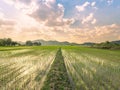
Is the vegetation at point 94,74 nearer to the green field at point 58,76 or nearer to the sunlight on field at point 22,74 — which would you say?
the green field at point 58,76

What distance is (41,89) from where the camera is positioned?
7.19m

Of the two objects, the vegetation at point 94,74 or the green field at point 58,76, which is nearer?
the green field at point 58,76

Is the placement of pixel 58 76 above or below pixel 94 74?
above

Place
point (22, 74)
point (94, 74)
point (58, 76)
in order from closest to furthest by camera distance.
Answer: point (58, 76) < point (22, 74) < point (94, 74)

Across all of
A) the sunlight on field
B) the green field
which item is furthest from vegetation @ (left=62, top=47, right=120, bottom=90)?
the sunlight on field

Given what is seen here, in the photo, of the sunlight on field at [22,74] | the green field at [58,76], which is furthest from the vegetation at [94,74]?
the sunlight on field at [22,74]

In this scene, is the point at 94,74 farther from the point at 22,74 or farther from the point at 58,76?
the point at 22,74

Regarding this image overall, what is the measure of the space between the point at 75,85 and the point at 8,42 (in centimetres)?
14657

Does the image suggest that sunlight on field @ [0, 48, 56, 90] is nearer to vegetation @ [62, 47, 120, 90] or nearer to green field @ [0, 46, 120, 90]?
green field @ [0, 46, 120, 90]

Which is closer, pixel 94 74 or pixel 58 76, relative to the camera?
Result: pixel 58 76

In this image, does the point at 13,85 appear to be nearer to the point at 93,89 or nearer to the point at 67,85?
the point at 67,85

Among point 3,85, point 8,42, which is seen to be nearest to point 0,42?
point 8,42

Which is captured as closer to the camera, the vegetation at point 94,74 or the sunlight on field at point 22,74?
the sunlight on field at point 22,74

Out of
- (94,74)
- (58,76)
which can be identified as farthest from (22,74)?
(94,74)
